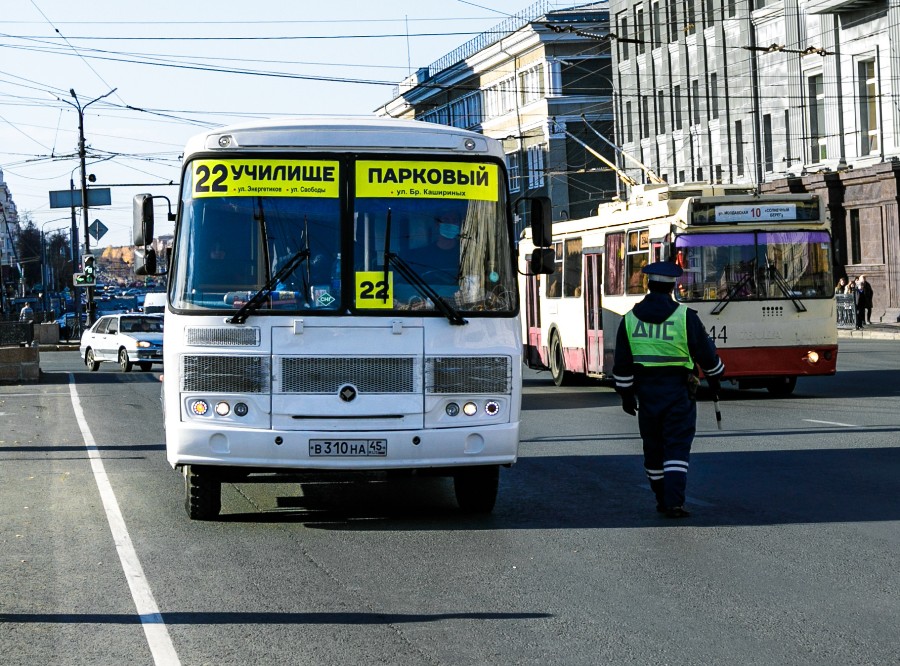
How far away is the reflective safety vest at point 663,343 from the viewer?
10.7 m

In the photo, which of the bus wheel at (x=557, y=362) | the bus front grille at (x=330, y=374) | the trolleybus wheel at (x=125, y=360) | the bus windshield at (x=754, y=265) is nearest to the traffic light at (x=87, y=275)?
the trolleybus wheel at (x=125, y=360)

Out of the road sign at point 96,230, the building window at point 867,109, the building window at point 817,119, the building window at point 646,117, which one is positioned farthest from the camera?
the building window at point 646,117

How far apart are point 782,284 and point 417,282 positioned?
12.4 meters

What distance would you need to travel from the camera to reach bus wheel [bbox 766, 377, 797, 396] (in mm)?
23002

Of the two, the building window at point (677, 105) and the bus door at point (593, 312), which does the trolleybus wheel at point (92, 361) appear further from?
the building window at point (677, 105)

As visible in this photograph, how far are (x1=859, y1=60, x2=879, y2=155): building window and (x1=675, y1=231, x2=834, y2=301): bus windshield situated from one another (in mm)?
26736

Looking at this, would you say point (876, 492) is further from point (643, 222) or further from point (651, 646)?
point (643, 222)

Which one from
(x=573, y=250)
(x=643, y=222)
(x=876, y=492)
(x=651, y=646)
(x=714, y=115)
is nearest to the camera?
(x=651, y=646)

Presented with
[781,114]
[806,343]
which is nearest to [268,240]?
[806,343]

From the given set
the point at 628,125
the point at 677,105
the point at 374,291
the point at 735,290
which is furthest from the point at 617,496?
the point at 628,125

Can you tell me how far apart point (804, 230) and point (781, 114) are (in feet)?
102

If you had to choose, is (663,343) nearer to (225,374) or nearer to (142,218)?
(225,374)

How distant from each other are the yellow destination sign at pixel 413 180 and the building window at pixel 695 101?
48.4 meters

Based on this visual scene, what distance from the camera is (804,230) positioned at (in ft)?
71.4
